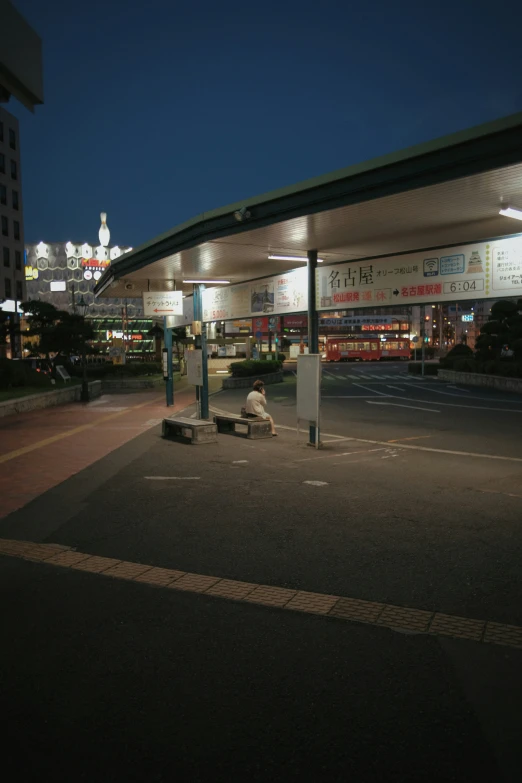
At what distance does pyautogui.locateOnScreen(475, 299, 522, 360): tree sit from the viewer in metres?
36.6

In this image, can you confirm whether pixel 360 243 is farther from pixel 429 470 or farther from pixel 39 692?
pixel 39 692

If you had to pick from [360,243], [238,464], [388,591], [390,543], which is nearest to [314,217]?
[360,243]

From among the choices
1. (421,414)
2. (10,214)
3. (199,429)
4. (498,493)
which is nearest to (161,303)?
(199,429)

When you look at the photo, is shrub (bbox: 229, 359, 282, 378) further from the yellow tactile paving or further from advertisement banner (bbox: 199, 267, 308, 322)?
the yellow tactile paving

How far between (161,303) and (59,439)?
18.4ft

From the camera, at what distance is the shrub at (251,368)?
36156 mm

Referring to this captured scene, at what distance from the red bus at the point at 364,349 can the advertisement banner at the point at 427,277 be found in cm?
6257

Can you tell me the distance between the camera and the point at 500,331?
38938 mm

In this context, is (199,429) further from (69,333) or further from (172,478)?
(69,333)

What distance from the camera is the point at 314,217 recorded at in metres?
10.6

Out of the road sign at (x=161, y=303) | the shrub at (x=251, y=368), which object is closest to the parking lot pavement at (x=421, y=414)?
the shrub at (x=251, y=368)

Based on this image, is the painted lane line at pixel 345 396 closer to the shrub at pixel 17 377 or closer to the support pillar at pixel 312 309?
the shrub at pixel 17 377

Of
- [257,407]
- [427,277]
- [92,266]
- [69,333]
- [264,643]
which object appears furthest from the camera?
[92,266]

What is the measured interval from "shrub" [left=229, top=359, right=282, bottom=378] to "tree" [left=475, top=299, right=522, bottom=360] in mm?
13007
